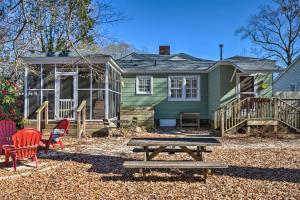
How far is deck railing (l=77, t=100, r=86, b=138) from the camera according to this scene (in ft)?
39.5

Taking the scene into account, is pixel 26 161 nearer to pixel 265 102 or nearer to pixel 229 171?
pixel 229 171

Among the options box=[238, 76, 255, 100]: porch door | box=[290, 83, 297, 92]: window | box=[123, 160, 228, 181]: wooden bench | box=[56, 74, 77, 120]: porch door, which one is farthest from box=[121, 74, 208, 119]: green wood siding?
box=[123, 160, 228, 181]: wooden bench

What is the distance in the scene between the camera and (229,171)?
632 centimetres

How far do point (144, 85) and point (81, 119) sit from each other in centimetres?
526

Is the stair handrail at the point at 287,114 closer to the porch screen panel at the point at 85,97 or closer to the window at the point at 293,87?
the porch screen panel at the point at 85,97

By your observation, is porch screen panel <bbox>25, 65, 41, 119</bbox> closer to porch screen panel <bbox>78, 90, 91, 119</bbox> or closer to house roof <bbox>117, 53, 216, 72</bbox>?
porch screen panel <bbox>78, 90, 91, 119</bbox>

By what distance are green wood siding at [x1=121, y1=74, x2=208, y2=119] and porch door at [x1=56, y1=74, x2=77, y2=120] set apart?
4108 mm

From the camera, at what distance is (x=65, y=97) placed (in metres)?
13.5

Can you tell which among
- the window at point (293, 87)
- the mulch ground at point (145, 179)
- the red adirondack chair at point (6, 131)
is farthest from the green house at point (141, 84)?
the window at point (293, 87)

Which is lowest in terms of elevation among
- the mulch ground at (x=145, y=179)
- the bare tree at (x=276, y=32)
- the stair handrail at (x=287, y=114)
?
the mulch ground at (x=145, y=179)

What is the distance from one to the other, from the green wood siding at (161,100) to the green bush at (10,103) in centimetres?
569

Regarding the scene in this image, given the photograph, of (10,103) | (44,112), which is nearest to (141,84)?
(44,112)

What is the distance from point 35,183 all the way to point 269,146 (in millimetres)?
7409

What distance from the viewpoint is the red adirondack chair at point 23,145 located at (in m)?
6.40
